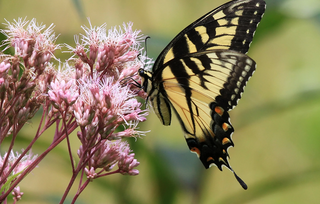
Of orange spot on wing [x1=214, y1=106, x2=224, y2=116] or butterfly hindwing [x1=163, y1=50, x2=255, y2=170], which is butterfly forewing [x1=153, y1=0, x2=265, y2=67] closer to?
butterfly hindwing [x1=163, y1=50, x2=255, y2=170]

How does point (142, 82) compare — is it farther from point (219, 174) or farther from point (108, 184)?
point (219, 174)

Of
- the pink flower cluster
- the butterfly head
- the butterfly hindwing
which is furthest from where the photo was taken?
the butterfly hindwing

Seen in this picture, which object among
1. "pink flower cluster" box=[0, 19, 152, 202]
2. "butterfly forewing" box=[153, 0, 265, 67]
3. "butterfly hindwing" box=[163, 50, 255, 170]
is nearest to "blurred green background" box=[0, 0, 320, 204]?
"butterfly hindwing" box=[163, 50, 255, 170]

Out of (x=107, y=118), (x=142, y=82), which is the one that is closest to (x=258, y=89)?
(x=142, y=82)

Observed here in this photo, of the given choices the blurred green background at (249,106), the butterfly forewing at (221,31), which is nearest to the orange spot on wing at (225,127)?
the butterfly forewing at (221,31)

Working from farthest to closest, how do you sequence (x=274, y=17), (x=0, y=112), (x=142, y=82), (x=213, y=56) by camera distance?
(x=274, y=17), (x=213, y=56), (x=142, y=82), (x=0, y=112)

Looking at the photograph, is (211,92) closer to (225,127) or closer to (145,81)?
(225,127)

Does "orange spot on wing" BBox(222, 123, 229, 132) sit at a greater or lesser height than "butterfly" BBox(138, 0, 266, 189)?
lesser

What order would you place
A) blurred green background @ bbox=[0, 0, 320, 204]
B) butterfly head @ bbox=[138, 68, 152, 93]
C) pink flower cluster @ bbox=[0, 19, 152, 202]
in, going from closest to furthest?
pink flower cluster @ bbox=[0, 19, 152, 202]
butterfly head @ bbox=[138, 68, 152, 93]
blurred green background @ bbox=[0, 0, 320, 204]

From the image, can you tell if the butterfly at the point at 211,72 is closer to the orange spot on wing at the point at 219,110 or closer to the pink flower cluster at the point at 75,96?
the orange spot on wing at the point at 219,110
